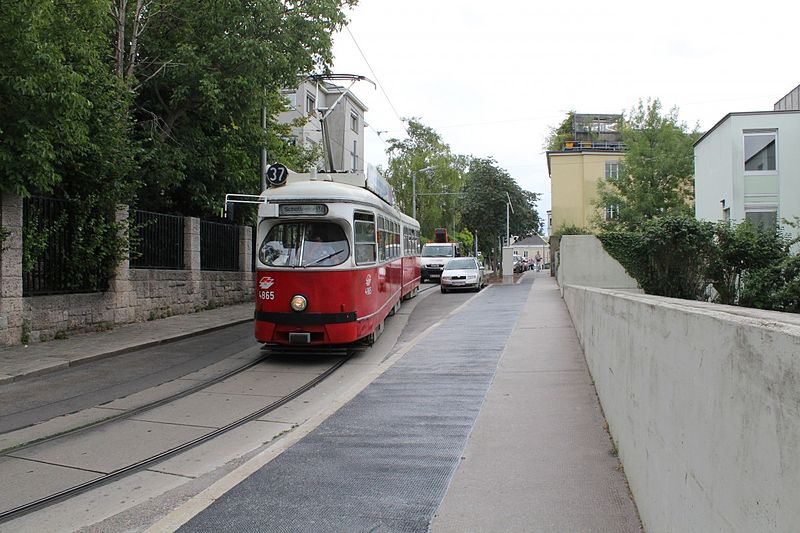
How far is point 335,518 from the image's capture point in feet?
13.1

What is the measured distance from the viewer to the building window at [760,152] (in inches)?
867

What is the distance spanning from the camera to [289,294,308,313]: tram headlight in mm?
10047

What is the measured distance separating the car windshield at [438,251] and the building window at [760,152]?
601 inches

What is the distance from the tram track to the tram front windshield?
179cm

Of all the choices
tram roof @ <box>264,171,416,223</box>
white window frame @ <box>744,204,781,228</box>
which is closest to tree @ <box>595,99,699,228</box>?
white window frame @ <box>744,204,781,228</box>

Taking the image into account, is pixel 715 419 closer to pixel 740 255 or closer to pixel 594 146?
pixel 740 255

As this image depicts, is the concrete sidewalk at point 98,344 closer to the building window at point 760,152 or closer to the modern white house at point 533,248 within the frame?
the building window at point 760,152

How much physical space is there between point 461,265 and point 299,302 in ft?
56.5

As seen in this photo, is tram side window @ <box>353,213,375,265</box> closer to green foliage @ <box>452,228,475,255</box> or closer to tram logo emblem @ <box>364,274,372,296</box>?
tram logo emblem @ <box>364,274,372,296</box>

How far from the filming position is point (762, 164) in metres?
22.1

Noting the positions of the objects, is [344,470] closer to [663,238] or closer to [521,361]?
[521,361]

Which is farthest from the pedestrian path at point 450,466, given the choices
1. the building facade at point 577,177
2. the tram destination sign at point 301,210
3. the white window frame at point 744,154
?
the building facade at point 577,177

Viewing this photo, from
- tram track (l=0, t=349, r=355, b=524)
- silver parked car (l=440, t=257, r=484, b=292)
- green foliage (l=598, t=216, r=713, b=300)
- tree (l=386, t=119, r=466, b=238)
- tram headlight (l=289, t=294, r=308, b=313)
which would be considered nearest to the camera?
tram track (l=0, t=349, r=355, b=524)

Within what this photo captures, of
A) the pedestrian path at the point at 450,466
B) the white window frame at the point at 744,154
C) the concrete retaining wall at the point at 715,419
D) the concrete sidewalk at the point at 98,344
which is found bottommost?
the pedestrian path at the point at 450,466
